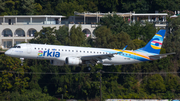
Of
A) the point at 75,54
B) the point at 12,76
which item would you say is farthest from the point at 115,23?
the point at 75,54

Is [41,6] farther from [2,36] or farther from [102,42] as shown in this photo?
[102,42]

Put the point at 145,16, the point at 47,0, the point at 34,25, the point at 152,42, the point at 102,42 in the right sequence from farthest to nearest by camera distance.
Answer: the point at 47,0 → the point at 145,16 → the point at 34,25 → the point at 102,42 → the point at 152,42

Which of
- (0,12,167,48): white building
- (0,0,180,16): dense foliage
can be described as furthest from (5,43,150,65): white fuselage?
(0,0,180,16): dense foliage

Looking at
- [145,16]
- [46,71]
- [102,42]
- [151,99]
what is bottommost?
[151,99]

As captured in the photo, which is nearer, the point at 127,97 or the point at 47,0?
the point at 127,97

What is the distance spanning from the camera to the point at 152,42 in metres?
69.6

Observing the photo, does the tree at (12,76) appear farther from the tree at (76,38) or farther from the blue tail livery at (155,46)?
the blue tail livery at (155,46)

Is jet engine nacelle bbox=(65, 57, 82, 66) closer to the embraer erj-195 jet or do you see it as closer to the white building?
the embraer erj-195 jet

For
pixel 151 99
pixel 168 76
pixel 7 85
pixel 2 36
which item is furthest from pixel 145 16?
pixel 7 85

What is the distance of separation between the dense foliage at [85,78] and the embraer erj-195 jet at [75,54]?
19.4m

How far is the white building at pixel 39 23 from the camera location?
10519 centimetres

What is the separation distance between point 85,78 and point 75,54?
2415 cm

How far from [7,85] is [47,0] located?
49715 millimetres

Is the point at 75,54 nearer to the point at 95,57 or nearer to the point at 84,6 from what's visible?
the point at 95,57
